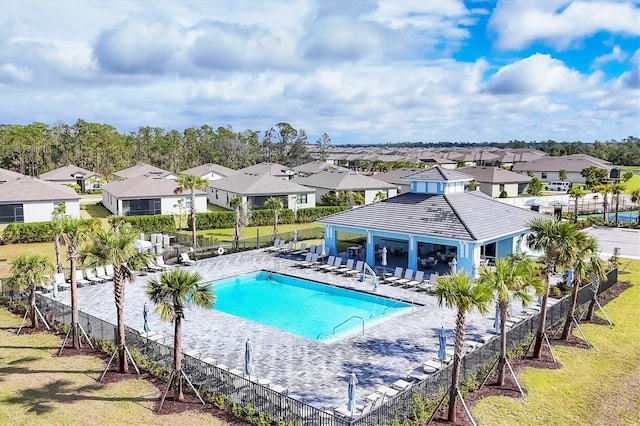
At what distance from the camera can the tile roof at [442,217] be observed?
28.7 metres

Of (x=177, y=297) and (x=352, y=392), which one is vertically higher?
(x=177, y=297)

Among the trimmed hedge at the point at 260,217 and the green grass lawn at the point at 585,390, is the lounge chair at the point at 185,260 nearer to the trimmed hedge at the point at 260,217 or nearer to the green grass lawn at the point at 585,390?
the trimmed hedge at the point at 260,217

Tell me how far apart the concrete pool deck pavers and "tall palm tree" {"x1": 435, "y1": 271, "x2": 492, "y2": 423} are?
8.78 ft

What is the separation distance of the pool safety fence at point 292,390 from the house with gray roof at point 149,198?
30624 mm

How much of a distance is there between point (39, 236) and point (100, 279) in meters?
14.5

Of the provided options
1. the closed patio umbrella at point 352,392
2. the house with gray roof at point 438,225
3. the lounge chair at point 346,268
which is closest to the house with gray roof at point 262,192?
the house with gray roof at point 438,225

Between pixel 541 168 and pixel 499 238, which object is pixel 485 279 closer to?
pixel 499 238

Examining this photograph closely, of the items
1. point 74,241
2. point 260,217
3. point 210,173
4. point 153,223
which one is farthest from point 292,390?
point 210,173

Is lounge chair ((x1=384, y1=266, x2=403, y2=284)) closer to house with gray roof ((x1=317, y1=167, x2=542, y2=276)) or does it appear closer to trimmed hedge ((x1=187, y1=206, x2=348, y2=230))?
house with gray roof ((x1=317, y1=167, x2=542, y2=276))

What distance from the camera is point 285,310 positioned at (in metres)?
25.2

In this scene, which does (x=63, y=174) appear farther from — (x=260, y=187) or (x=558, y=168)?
(x=558, y=168)

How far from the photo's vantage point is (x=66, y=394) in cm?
1560

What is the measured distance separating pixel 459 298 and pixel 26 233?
36385mm

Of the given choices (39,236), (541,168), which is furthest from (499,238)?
(541,168)
